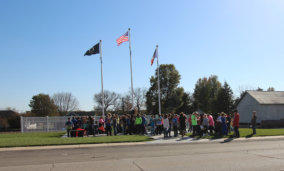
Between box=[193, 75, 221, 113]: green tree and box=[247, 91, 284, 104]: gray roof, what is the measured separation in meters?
23.1

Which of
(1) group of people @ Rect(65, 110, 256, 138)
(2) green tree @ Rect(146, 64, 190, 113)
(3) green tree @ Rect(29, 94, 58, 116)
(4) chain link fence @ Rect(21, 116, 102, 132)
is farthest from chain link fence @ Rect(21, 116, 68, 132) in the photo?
(3) green tree @ Rect(29, 94, 58, 116)

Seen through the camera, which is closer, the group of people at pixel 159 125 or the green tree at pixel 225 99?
the group of people at pixel 159 125

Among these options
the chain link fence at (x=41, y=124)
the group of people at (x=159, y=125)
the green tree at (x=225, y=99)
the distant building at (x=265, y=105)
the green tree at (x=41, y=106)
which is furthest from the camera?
the green tree at (x=41, y=106)

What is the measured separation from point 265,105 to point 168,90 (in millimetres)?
21058

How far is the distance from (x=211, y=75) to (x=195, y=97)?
1066 centimetres

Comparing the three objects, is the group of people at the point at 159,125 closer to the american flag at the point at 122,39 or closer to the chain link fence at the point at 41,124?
the chain link fence at the point at 41,124

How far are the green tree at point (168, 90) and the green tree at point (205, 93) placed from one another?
12944 mm

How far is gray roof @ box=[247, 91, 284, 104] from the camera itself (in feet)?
122

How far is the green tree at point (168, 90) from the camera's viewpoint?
176 feet

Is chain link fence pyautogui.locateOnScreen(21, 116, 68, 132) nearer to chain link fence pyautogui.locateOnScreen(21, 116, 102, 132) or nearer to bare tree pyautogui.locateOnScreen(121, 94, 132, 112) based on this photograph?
chain link fence pyautogui.locateOnScreen(21, 116, 102, 132)

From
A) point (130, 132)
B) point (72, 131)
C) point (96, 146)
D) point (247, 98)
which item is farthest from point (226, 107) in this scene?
point (96, 146)

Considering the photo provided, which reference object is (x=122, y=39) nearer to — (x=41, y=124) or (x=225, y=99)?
(x=41, y=124)

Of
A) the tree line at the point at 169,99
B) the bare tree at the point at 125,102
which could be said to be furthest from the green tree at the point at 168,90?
the bare tree at the point at 125,102

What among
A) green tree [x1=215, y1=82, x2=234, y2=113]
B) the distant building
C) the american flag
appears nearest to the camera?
the american flag
